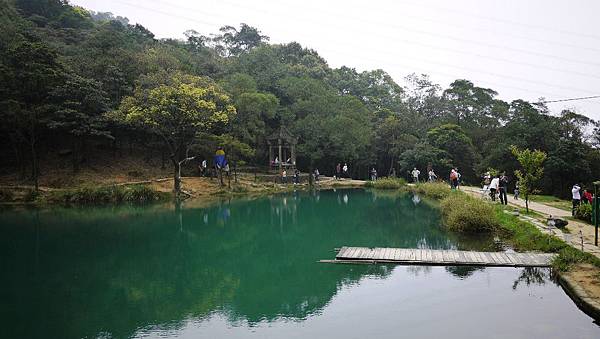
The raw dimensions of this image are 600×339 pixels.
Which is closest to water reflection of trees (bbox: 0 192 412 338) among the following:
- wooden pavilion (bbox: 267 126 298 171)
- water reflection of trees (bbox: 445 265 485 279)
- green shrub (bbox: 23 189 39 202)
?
water reflection of trees (bbox: 445 265 485 279)

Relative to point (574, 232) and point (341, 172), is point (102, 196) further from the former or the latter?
point (574, 232)

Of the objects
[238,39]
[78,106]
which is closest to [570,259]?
[78,106]

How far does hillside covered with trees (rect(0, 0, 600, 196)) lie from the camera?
24.1 m

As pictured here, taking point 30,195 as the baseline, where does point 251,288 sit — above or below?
below

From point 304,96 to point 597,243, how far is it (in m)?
27.0

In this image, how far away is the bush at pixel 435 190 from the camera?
2289 cm

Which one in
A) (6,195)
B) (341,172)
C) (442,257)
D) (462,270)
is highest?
(341,172)

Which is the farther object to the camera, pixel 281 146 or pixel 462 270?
pixel 281 146

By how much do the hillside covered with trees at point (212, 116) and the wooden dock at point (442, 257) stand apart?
15.0 m

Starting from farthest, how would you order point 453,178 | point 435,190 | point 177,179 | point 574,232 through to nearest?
point 177,179 < point 435,190 < point 453,178 < point 574,232

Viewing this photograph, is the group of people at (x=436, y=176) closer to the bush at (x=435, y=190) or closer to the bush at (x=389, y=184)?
the bush at (x=435, y=190)

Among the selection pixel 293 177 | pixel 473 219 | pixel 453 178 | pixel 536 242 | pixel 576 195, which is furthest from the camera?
pixel 293 177

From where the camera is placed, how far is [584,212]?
46.1 ft

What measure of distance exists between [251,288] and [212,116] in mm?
16238
